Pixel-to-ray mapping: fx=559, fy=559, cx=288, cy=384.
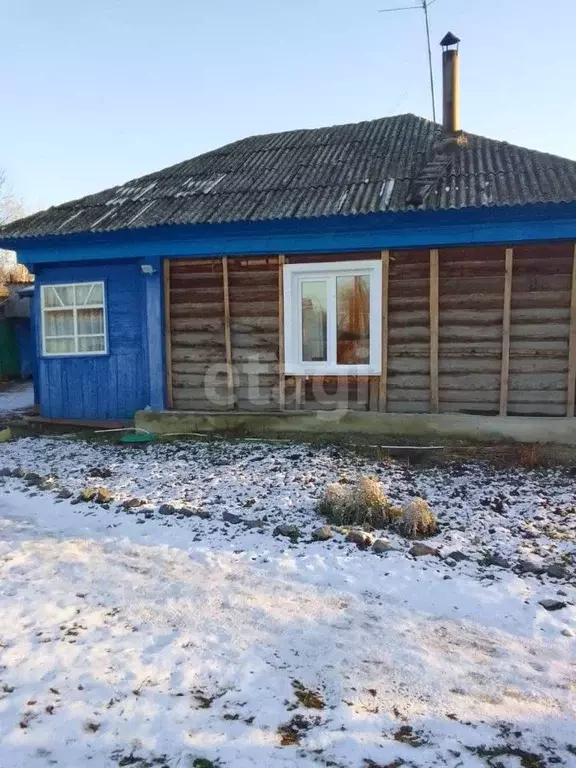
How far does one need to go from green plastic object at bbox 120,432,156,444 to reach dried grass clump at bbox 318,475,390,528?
3.73 m

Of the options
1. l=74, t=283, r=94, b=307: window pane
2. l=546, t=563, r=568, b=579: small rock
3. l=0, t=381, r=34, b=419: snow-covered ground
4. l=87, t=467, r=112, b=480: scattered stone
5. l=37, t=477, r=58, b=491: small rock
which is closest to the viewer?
l=546, t=563, r=568, b=579: small rock

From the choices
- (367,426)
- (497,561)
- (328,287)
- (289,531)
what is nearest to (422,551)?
(497,561)

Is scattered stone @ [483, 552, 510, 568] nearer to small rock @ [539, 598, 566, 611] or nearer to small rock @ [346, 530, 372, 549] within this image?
small rock @ [539, 598, 566, 611]

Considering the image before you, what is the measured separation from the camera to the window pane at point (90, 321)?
8.70m

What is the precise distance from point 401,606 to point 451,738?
1095 millimetres

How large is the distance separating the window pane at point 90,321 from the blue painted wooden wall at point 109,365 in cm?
20

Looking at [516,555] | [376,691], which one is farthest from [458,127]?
[376,691]

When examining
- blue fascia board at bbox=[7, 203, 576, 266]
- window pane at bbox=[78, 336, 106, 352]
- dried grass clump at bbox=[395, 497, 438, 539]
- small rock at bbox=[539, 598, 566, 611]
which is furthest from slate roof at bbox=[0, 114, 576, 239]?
small rock at bbox=[539, 598, 566, 611]

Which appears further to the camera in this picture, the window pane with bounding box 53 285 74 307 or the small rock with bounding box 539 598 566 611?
the window pane with bounding box 53 285 74 307

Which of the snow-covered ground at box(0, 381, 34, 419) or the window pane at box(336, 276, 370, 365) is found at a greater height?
the window pane at box(336, 276, 370, 365)

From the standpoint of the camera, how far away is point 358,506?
4.69 metres

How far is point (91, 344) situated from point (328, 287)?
3876 mm

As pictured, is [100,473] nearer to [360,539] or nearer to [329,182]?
[360,539]

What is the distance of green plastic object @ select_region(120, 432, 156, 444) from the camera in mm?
7750
